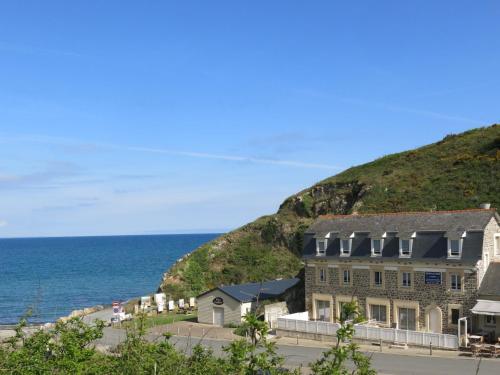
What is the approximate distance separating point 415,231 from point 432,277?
3302 millimetres

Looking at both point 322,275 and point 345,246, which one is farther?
point 322,275

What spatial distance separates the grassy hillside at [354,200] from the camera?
6275cm

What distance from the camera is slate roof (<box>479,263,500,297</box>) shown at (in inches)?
1307

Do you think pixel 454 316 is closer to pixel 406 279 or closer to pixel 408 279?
pixel 408 279

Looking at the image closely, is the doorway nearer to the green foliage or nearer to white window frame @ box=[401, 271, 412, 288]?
white window frame @ box=[401, 271, 412, 288]

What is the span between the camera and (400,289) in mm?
37188

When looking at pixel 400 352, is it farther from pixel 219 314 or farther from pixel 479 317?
pixel 219 314

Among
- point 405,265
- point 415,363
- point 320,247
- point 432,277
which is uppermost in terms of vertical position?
point 320,247

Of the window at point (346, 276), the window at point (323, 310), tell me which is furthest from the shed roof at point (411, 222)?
the window at point (323, 310)

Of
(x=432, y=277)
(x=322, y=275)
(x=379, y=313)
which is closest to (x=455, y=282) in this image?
(x=432, y=277)

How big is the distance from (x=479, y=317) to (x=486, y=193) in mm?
27601

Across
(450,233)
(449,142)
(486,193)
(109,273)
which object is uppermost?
(449,142)

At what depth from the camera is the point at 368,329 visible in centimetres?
3522

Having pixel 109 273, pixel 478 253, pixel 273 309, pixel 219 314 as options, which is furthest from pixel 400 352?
pixel 109 273
